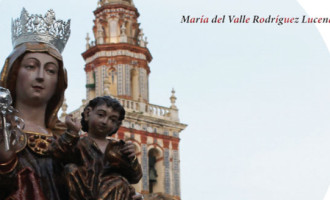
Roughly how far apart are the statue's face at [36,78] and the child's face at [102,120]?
0.33m

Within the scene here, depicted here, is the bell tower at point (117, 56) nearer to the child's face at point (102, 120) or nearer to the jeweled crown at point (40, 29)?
the jeweled crown at point (40, 29)

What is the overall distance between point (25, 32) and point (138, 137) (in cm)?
2586

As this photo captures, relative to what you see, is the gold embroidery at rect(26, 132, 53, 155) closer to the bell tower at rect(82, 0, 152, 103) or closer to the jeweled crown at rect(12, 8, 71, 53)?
the jeweled crown at rect(12, 8, 71, 53)

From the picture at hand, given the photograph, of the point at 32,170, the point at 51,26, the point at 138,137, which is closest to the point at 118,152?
the point at 32,170

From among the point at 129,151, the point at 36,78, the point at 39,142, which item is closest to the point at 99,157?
the point at 129,151

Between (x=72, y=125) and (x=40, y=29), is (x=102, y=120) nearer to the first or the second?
(x=72, y=125)

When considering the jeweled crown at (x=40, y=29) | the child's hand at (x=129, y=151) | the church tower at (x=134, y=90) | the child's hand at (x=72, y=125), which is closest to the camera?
the child's hand at (x=72, y=125)

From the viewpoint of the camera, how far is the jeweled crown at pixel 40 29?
13.8 ft

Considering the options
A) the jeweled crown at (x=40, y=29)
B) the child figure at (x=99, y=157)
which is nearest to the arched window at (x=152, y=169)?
the jeweled crown at (x=40, y=29)

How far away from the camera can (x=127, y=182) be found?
372cm

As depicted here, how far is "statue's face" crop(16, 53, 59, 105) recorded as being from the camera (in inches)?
155

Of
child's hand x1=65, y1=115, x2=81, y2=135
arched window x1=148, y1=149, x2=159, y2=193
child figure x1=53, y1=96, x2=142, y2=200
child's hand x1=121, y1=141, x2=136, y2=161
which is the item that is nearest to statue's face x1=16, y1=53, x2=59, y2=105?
child figure x1=53, y1=96, x2=142, y2=200

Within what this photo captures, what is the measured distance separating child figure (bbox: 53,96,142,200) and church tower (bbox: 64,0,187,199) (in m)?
25.7

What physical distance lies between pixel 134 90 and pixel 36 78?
89.3 ft
